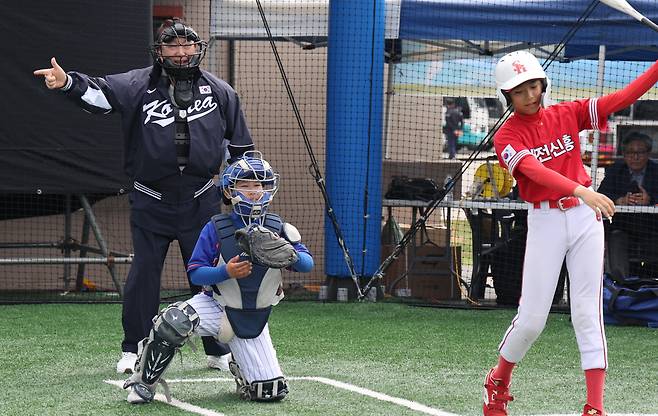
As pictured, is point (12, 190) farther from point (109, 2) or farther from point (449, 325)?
point (449, 325)

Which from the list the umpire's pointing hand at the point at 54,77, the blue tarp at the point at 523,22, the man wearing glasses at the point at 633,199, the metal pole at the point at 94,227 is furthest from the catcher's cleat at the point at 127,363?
the man wearing glasses at the point at 633,199

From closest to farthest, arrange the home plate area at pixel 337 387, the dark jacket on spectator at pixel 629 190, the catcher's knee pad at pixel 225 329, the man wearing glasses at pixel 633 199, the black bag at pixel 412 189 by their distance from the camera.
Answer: the home plate area at pixel 337 387 < the catcher's knee pad at pixel 225 329 < the man wearing glasses at pixel 633 199 < the dark jacket on spectator at pixel 629 190 < the black bag at pixel 412 189

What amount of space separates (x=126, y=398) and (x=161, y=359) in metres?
0.37

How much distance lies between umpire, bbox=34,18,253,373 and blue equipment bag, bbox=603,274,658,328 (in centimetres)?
371

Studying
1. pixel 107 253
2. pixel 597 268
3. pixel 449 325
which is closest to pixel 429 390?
pixel 597 268

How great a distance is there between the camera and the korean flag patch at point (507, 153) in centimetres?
532

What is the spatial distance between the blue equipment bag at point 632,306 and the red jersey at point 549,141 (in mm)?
3742

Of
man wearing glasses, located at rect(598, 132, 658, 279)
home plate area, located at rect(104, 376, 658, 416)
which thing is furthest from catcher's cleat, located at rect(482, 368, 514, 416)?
man wearing glasses, located at rect(598, 132, 658, 279)

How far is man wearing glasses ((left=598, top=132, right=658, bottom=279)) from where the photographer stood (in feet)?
32.8

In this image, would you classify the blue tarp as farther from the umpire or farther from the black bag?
the umpire

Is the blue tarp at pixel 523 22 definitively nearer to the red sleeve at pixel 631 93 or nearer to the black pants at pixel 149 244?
the black pants at pixel 149 244

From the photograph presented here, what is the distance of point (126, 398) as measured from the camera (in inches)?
231

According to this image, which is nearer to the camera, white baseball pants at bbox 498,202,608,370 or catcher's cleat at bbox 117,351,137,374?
white baseball pants at bbox 498,202,608,370

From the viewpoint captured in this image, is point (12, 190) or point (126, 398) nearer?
point (126, 398)
